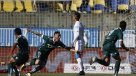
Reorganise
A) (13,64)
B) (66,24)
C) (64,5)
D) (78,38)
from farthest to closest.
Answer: (64,5) < (66,24) < (78,38) < (13,64)

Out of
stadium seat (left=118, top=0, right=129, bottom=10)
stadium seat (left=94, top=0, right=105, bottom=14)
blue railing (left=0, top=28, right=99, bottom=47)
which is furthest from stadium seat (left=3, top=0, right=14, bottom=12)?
stadium seat (left=118, top=0, right=129, bottom=10)

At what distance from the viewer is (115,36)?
1517 cm

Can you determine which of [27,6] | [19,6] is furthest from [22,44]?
[19,6]

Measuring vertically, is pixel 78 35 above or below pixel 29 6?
below

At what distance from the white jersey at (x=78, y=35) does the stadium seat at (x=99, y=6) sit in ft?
26.9

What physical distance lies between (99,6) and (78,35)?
9.38 metres

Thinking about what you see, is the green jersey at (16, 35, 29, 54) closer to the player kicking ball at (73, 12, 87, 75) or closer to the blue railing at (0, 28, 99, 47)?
the player kicking ball at (73, 12, 87, 75)

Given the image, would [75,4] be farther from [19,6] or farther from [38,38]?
[38,38]

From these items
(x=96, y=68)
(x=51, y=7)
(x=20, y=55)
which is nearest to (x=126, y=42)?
(x=96, y=68)

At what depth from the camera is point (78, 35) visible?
1619 centimetres

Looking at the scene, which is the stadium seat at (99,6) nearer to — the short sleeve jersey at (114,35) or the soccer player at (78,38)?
the soccer player at (78,38)

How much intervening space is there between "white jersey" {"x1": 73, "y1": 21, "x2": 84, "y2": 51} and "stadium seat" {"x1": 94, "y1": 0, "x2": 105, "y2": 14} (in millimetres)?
8199

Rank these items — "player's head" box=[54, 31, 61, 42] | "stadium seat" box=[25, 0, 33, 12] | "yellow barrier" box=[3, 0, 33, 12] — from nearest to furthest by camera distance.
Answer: "player's head" box=[54, 31, 61, 42], "yellow barrier" box=[3, 0, 33, 12], "stadium seat" box=[25, 0, 33, 12]

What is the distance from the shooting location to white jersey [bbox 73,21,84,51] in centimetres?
1611
